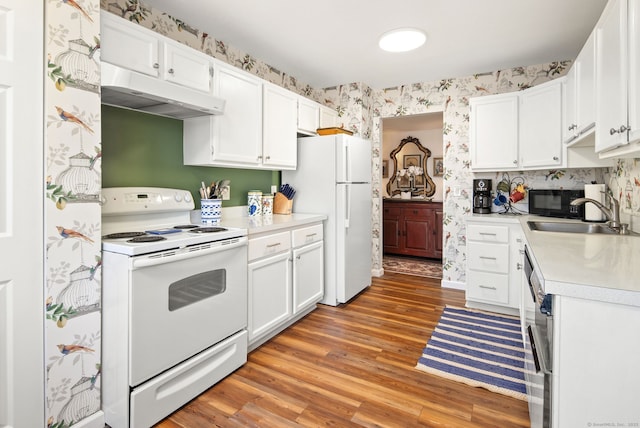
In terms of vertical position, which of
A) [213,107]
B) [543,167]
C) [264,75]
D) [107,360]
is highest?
[264,75]

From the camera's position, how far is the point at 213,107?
6.97 feet

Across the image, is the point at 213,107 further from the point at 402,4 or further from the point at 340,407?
the point at 340,407

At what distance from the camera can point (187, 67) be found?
2.20 m

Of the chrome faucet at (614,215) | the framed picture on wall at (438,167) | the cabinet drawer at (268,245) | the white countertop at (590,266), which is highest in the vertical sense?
the framed picture on wall at (438,167)

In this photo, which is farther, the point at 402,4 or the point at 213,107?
the point at 402,4

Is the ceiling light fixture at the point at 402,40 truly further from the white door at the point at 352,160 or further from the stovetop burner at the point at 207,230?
the stovetop burner at the point at 207,230

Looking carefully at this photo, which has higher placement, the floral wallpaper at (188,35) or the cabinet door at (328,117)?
the floral wallpaper at (188,35)

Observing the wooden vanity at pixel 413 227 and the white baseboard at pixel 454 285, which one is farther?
the wooden vanity at pixel 413 227

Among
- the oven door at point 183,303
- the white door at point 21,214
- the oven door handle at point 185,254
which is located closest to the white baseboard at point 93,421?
the white door at point 21,214

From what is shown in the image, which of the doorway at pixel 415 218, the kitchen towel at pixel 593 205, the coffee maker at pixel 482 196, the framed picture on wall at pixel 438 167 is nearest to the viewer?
the kitchen towel at pixel 593 205

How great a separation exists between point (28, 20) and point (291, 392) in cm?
214

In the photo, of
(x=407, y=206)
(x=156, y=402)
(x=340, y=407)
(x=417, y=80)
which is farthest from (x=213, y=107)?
(x=407, y=206)

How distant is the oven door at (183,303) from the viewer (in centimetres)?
159

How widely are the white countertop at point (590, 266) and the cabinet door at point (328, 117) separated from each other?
2.49 meters
